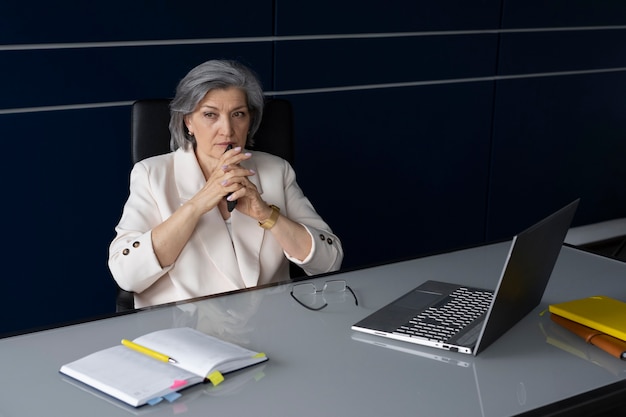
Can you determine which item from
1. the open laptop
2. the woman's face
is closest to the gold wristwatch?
the woman's face

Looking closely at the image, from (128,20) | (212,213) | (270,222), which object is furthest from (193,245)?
(128,20)

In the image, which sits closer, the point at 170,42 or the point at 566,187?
the point at 170,42

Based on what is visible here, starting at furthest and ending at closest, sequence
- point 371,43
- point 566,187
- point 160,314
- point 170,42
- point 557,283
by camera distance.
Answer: point 566,187, point 371,43, point 170,42, point 557,283, point 160,314

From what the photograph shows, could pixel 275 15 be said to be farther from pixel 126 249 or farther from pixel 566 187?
pixel 566 187

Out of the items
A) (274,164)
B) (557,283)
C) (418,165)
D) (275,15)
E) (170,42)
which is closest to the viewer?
(557,283)

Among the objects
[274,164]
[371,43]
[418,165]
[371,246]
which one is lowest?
[371,246]

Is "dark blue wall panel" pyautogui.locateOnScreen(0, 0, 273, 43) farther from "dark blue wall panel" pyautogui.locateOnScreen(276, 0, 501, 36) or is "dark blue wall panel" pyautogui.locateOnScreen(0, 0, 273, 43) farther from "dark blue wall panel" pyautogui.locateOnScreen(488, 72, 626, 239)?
"dark blue wall panel" pyautogui.locateOnScreen(488, 72, 626, 239)

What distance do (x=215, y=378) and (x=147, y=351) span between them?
0.17 metres

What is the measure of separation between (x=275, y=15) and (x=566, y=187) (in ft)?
6.85

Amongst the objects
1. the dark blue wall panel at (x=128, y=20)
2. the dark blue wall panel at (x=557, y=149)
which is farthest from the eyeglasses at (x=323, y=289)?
the dark blue wall panel at (x=557, y=149)

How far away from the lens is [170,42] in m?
3.46

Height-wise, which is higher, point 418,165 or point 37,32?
point 37,32

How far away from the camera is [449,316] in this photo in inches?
81.6

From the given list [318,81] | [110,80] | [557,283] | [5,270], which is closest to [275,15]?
[318,81]
